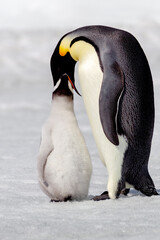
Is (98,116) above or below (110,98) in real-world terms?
below

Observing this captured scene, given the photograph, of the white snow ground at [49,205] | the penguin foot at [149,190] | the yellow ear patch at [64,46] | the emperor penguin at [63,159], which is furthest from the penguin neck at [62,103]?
the penguin foot at [149,190]

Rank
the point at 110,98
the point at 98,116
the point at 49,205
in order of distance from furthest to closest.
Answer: the point at 98,116
the point at 110,98
the point at 49,205

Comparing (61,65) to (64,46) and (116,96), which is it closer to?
(64,46)

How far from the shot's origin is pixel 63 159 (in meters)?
3.86

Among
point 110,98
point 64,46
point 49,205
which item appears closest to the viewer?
point 49,205

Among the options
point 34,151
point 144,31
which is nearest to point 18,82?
point 144,31

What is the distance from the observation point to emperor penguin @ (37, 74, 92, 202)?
152 inches

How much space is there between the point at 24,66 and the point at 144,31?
22.9ft

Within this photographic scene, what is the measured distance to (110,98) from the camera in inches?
155

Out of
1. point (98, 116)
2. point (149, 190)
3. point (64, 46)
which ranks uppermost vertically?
point (64, 46)

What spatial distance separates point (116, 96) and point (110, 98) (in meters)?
0.04

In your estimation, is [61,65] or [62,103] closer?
[62,103]

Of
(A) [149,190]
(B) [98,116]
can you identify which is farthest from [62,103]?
(A) [149,190]

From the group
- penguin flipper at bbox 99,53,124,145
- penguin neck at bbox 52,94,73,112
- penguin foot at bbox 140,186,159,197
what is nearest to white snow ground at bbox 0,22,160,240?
penguin foot at bbox 140,186,159,197
